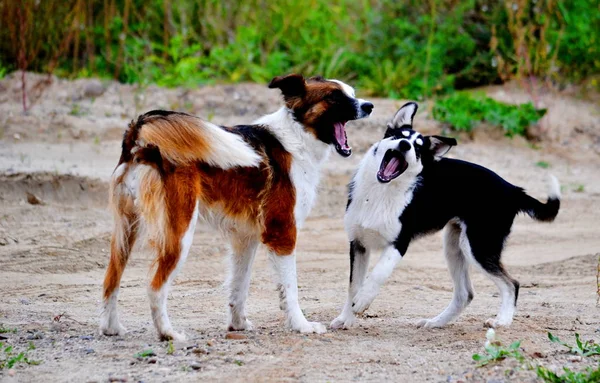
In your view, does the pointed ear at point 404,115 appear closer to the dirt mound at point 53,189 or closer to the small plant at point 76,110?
the dirt mound at point 53,189

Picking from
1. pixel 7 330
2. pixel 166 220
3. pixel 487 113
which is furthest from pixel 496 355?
pixel 487 113

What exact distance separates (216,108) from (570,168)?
4.71 metres

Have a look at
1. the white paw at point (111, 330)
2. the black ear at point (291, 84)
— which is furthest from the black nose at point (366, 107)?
the white paw at point (111, 330)

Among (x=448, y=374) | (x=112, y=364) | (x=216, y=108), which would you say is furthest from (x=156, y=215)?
(x=216, y=108)

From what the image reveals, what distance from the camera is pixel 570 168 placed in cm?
1163

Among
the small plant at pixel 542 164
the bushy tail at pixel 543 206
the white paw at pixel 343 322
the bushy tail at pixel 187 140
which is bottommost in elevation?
the white paw at pixel 343 322

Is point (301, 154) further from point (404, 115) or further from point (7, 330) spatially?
point (7, 330)

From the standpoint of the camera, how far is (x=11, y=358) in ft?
16.8

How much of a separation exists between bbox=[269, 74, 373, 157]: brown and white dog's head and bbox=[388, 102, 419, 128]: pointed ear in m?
0.31

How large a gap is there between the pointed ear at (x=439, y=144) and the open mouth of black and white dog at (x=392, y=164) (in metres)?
0.30

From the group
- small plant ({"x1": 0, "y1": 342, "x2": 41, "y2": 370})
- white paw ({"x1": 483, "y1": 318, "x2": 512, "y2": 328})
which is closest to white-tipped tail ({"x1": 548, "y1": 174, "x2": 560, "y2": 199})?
white paw ({"x1": 483, "y1": 318, "x2": 512, "y2": 328})

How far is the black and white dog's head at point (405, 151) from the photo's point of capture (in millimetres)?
6242

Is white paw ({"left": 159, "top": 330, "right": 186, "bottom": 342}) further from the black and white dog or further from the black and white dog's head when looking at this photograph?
the black and white dog's head

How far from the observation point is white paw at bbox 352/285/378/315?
607cm
